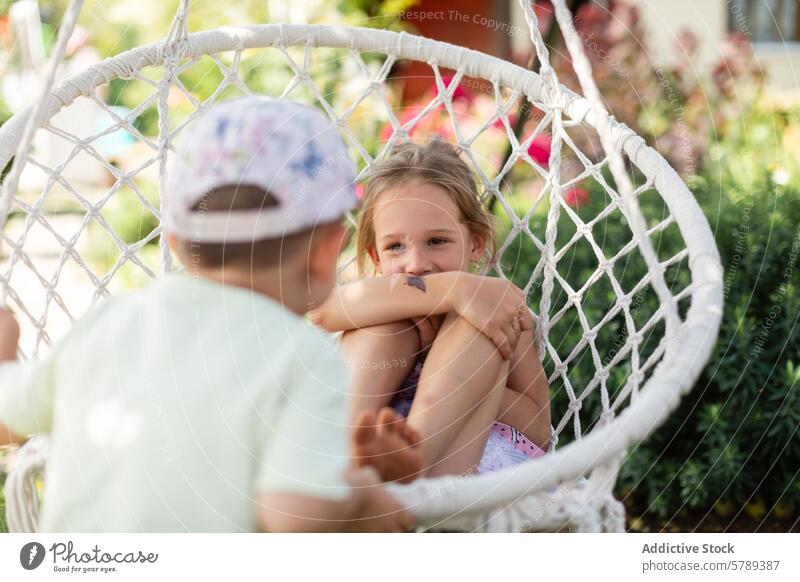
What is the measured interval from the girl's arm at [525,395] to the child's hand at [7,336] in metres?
0.67

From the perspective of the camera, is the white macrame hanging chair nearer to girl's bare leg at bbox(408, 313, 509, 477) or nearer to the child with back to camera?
the child with back to camera

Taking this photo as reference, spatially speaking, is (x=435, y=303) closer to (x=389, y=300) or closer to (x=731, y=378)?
(x=389, y=300)

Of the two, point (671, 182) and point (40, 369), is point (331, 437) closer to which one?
point (40, 369)

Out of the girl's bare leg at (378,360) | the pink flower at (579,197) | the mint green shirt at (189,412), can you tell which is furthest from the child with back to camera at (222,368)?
the pink flower at (579,197)

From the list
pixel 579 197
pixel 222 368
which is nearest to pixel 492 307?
pixel 222 368

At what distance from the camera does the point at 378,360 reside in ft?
4.21

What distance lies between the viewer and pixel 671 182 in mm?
1227

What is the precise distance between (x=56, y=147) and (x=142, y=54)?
2.85 meters

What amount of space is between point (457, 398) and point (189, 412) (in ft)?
1.48

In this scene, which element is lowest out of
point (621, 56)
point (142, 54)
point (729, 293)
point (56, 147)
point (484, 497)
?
point (484, 497)

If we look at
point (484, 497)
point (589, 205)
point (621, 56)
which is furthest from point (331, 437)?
Answer: point (621, 56)

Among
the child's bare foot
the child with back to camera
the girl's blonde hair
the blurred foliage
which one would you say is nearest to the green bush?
the blurred foliage

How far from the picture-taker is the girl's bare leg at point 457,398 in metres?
1.14

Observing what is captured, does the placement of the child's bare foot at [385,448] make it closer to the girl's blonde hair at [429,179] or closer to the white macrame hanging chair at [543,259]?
the white macrame hanging chair at [543,259]
